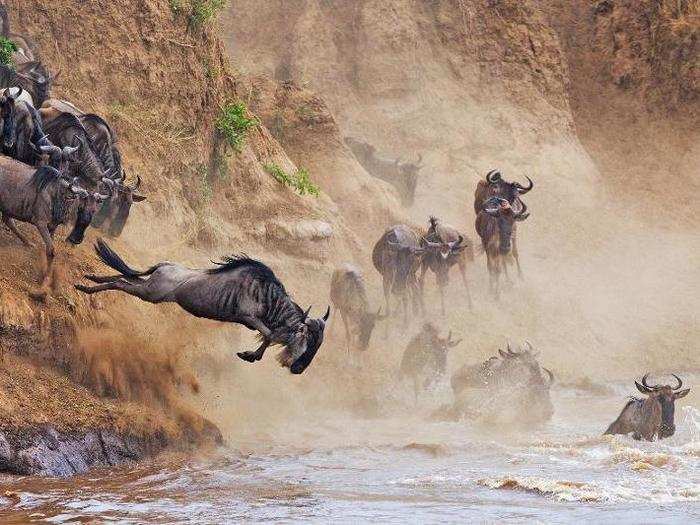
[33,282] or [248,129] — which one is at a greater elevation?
[248,129]

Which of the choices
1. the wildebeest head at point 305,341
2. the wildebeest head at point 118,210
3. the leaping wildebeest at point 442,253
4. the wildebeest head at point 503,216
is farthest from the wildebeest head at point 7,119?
the wildebeest head at point 503,216

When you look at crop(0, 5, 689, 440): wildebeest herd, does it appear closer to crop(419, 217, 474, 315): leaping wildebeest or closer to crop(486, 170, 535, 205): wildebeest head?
crop(419, 217, 474, 315): leaping wildebeest

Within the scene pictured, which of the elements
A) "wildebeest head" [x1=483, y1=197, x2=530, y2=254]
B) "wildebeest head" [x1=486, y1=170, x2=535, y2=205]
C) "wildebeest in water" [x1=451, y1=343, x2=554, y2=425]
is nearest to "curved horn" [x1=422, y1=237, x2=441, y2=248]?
"wildebeest head" [x1=483, y1=197, x2=530, y2=254]

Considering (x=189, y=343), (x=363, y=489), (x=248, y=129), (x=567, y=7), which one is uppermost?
(x=567, y=7)

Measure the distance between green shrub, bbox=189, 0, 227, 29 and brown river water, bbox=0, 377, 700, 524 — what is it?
845cm

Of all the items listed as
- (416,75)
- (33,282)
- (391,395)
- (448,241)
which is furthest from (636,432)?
(416,75)

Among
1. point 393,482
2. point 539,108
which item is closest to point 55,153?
point 393,482

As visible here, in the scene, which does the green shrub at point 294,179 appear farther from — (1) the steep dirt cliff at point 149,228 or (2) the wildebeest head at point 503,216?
(2) the wildebeest head at point 503,216

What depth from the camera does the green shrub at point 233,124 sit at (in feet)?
69.3

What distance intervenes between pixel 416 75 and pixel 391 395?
696 inches

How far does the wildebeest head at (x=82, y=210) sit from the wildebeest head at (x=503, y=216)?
12418mm

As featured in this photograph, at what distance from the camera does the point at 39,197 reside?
40.8 feet

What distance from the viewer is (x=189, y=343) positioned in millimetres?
15164

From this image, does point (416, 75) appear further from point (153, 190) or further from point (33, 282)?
point (33, 282)
